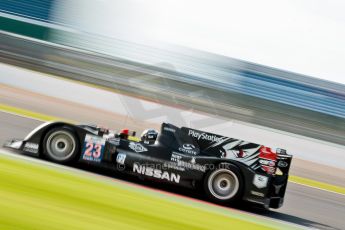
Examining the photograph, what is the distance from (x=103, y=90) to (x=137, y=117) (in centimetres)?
101

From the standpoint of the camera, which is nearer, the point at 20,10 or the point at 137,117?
the point at 137,117

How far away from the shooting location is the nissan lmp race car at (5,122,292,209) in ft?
24.2

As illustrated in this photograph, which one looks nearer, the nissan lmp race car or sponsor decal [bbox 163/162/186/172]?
the nissan lmp race car

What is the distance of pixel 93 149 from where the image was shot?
7.61 m

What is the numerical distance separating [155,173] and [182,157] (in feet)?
1.28

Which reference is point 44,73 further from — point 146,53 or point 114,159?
point 114,159

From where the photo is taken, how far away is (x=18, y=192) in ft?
15.8

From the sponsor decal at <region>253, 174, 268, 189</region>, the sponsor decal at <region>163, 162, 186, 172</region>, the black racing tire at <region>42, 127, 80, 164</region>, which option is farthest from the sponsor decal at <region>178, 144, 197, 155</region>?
the black racing tire at <region>42, 127, 80, 164</region>

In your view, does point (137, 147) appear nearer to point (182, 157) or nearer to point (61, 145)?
point (182, 157)

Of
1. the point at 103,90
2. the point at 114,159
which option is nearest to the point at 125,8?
the point at 103,90

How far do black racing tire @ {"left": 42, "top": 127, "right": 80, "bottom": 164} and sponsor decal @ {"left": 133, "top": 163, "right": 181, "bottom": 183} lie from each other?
0.79 metres

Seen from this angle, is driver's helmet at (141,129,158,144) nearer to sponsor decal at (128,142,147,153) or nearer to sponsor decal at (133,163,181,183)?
sponsor decal at (128,142,147,153)

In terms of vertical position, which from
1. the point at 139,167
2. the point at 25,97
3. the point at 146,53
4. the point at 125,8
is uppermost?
the point at 125,8

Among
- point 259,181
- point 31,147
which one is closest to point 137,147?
point 31,147
